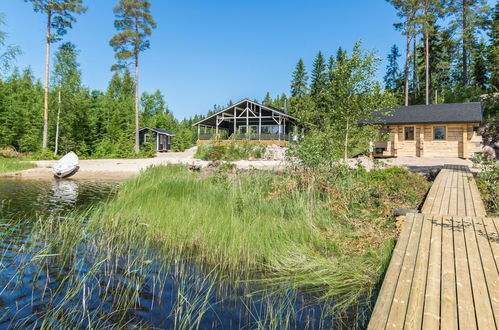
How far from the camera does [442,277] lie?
101 inches

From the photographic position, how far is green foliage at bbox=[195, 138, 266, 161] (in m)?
16.7

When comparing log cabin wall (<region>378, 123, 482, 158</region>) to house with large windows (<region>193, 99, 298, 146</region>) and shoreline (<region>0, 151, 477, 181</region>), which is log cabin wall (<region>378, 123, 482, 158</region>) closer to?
shoreline (<region>0, 151, 477, 181</region>)

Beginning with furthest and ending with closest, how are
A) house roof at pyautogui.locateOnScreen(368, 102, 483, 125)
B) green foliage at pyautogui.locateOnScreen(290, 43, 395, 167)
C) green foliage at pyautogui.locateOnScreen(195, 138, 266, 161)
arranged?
house roof at pyautogui.locateOnScreen(368, 102, 483, 125)
green foliage at pyautogui.locateOnScreen(195, 138, 266, 161)
green foliage at pyautogui.locateOnScreen(290, 43, 395, 167)

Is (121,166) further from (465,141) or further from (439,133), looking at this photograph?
(465,141)

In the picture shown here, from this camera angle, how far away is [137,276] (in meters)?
3.56

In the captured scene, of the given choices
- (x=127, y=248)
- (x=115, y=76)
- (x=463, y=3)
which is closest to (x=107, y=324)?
(x=127, y=248)

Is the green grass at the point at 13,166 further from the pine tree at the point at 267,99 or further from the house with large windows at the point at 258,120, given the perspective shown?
the pine tree at the point at 267,99

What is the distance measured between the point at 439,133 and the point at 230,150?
1400 centimetres

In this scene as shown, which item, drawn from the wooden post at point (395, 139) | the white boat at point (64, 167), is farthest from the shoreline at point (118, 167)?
the wooden post at point (395, 139)

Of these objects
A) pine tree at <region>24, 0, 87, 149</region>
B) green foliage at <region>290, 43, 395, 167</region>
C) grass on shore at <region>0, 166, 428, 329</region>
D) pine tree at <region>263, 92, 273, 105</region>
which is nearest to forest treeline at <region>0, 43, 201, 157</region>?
pine tree at <region>24, 0, 87, 149</region>

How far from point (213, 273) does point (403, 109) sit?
2291cm

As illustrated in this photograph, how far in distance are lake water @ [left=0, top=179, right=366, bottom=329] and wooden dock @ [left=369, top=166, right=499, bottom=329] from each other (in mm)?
585

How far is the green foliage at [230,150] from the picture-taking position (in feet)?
54.9

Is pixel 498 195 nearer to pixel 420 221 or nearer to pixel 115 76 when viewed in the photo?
pixel 420 221
